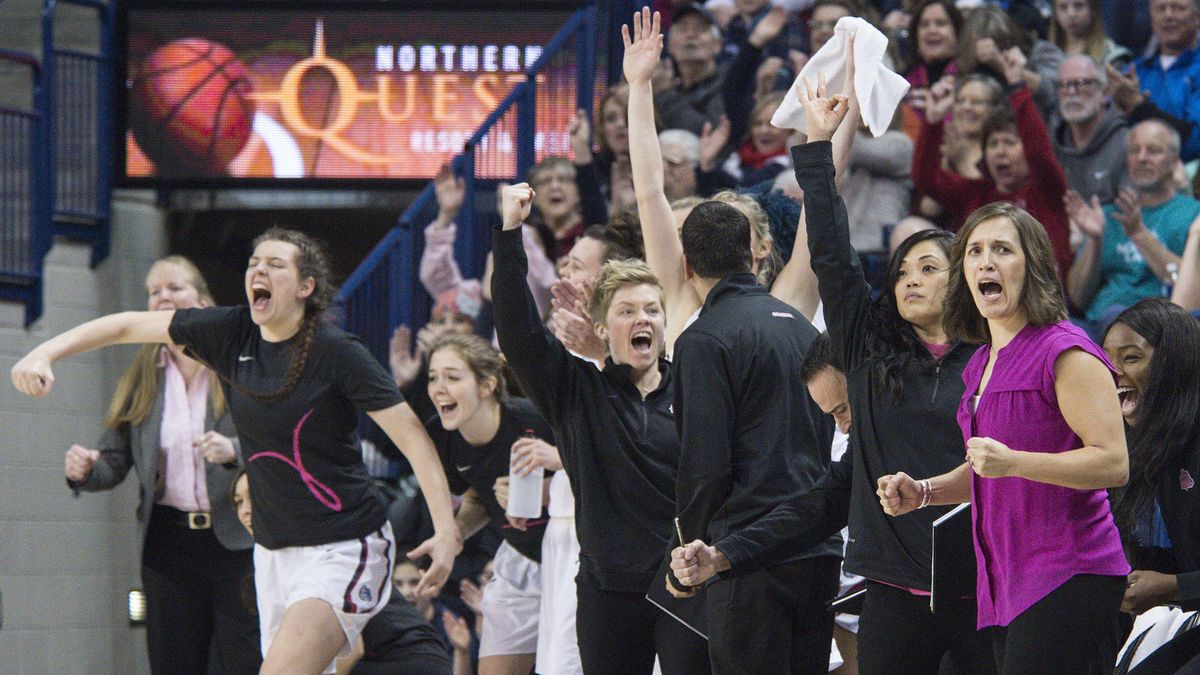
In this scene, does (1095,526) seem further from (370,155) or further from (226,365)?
(370,155)

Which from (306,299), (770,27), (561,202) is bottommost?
(306,299)

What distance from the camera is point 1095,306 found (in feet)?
24.9

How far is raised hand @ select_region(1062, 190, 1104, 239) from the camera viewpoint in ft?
24.6

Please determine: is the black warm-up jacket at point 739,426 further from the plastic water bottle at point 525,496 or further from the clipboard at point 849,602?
the plastic water bottle at point 525,496

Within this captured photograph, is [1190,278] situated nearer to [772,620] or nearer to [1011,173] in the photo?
[1011,173]

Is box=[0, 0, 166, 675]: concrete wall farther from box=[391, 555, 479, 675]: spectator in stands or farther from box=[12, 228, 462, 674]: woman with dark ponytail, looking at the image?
box=[12, 228, 462, 674]: woman with dark ponytail

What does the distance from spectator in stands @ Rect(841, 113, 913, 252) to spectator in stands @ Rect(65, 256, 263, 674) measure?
3.31 meters

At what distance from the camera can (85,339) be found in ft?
17.5

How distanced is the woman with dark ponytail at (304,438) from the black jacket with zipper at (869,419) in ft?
5.89

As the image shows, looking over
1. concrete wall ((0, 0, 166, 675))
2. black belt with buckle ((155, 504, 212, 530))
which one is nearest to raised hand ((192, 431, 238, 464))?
black belt with buckle ((155, 504, 212, 530))

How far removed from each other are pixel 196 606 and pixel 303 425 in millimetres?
1445

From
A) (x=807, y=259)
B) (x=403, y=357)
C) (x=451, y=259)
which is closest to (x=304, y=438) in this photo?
(x=807, y=259)

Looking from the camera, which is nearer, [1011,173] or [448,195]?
[1011,173]

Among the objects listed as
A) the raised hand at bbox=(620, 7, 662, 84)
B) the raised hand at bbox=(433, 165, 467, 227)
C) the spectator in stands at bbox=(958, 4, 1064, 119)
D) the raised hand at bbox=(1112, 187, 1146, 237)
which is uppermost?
the spectator in stands at bbox=(958, 4, 1064, 119)
